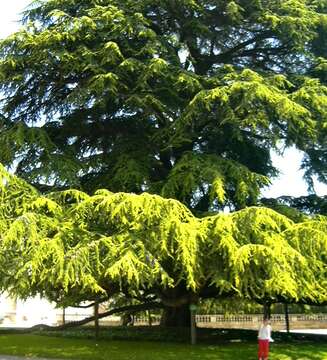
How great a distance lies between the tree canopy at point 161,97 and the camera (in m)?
18.6

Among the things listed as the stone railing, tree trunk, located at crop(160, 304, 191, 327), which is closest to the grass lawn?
tree trunk, located at crop(160, 304, 191, 327)

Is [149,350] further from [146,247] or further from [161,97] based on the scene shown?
[161,97]

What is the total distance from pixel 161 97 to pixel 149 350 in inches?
325

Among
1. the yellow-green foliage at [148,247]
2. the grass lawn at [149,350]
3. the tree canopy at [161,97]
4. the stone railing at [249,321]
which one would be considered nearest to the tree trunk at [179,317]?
the grass lawn at [149,350]

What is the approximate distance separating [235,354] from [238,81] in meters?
8.34

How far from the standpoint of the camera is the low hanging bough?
14.6 m

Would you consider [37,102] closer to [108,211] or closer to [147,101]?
[147,101]

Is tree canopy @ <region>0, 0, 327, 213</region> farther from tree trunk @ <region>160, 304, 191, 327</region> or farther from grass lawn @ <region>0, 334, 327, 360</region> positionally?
tree trunk @ <region>160, 304, 191, 327</region>

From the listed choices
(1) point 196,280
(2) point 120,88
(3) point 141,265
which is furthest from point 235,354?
(2) point 120,88

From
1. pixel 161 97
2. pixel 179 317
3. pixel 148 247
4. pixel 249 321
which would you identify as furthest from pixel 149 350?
pixel 249 321

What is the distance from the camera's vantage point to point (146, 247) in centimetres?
1515

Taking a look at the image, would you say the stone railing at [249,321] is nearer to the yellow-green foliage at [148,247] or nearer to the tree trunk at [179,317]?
the tree trunk at [179,317]

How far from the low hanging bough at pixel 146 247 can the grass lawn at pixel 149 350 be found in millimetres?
2360

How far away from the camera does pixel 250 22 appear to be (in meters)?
22.3
